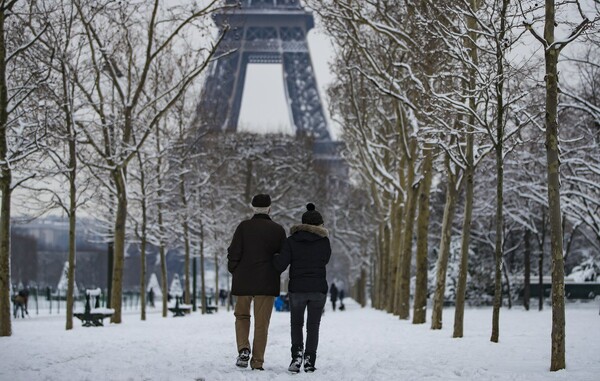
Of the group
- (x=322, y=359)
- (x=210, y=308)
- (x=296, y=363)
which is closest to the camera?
(x=296, y=363)

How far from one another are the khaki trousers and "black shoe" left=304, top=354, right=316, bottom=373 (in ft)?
1.49

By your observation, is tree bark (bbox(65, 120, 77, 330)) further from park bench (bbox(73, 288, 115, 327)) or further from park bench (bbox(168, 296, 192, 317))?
park bench (bbox(168, 296, 192, 317))

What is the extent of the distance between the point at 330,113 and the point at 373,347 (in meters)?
20.5

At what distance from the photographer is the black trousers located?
10.2 metres

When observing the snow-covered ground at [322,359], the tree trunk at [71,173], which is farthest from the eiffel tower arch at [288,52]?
the snow-covered ground at [322,359]

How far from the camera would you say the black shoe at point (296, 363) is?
998 cm

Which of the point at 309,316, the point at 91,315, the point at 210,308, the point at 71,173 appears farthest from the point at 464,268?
the point at 210,308

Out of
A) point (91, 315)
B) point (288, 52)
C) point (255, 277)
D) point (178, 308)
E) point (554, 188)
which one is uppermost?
point (288, 52)

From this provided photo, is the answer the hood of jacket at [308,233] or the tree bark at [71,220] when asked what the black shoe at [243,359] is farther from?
the tree bark at [71,220]

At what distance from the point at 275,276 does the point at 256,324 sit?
551 millimetres

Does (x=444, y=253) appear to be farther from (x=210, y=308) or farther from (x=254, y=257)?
(x=210, y=308)

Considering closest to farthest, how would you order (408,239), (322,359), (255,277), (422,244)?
(255,277) → (322,359) → (422,244) → (408,239)

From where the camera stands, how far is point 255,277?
33.4 ft

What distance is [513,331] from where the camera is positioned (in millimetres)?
20094
